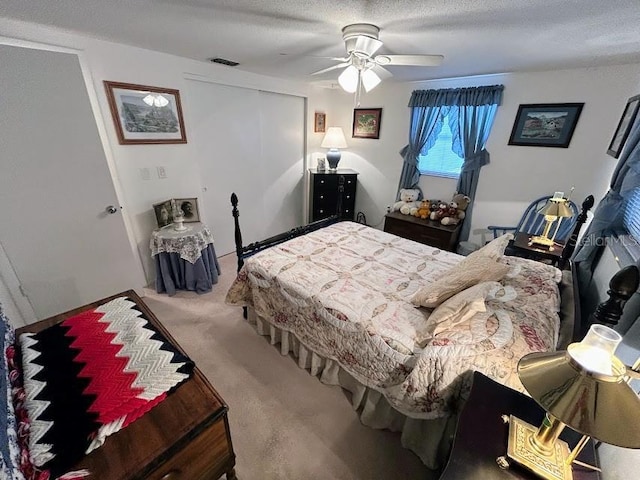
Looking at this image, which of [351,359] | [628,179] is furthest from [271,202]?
[628,179]

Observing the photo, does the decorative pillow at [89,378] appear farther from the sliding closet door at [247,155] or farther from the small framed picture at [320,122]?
the small framed picture at [320,122]

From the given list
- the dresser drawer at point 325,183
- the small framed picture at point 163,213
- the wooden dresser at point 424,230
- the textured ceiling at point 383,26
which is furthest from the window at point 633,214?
the small framed picture at point 163,213

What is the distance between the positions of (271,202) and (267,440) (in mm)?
3044

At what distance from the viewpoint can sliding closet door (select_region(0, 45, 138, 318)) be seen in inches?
68.8

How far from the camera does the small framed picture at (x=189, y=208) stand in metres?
2.78

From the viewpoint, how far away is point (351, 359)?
1.54 metres

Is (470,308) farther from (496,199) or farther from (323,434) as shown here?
(496,199)

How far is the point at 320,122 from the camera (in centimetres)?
409

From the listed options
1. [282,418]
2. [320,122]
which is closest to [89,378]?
[282,418]

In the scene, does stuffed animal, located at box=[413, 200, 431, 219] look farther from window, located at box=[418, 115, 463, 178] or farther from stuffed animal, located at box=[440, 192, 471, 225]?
window, located at box=[418, 115, 463, 178]

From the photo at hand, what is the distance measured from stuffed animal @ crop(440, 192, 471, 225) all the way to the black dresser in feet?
4.63

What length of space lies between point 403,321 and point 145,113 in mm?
2845

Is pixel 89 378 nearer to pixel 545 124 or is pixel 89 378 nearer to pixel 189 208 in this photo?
pixel 189 208

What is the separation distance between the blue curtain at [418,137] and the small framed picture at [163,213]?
2.91 meters
